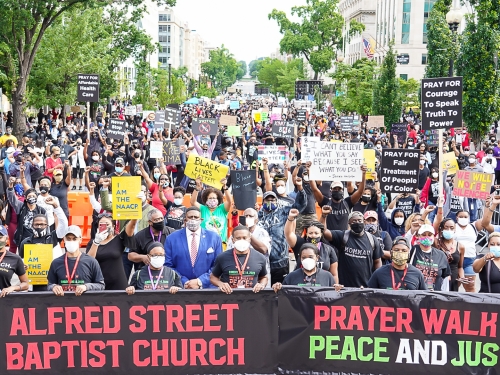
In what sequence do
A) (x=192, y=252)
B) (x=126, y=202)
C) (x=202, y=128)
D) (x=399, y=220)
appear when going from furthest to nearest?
(x=202, y=128)
(x=399, y=220)
(x=126, y=202)
(x=192, y=252)

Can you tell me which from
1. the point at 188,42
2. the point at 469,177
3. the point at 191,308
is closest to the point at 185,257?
the point at 191,308

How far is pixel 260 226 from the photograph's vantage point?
32.8ft

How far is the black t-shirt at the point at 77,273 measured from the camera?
7746 millimetres

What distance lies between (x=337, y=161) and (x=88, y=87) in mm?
12292

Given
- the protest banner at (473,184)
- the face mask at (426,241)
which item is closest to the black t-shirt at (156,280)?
the face mask at (426,241)

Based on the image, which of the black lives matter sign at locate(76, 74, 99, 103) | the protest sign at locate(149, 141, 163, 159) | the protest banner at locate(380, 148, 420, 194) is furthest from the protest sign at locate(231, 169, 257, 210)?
the black lives matter sign at locate(76, 74, 99, 103)

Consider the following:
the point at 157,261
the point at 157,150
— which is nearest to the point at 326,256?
the point at 157,261

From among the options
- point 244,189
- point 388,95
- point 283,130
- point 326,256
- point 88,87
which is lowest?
point 326,256

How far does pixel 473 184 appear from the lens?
1318 centimetres

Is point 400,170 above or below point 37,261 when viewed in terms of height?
above

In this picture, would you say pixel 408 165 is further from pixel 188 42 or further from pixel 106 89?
pixel 188 42

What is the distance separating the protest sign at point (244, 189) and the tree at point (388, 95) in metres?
26.7

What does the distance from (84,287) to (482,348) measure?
11.9 feet

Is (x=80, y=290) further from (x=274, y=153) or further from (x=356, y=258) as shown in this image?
(x=274, y=153)
